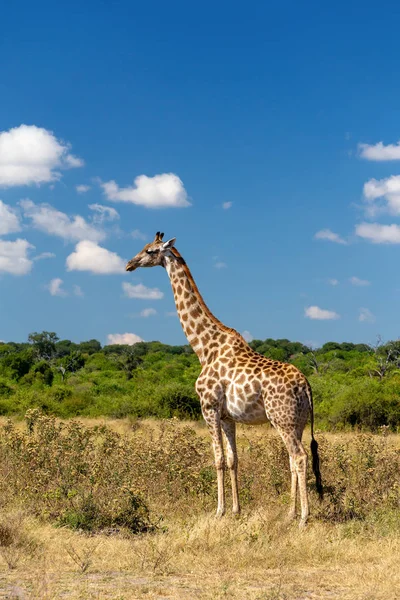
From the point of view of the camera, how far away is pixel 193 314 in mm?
10250

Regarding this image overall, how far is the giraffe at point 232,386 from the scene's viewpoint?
8891 mm

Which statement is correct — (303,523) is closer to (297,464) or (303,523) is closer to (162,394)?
(297,464)

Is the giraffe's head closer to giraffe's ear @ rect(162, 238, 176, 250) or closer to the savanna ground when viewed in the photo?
giraffe's ear @ rect(162, 238, 176, 250)

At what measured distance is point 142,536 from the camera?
8734 millimetres

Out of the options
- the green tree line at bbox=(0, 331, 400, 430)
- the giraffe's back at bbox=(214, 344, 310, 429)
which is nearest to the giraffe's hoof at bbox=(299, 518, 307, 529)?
the giraffe's back at bbox=(214, 344, 310, 429)

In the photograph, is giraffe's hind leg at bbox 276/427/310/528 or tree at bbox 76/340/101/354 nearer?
giraffe's hind leg at bbox 276/427/310/528

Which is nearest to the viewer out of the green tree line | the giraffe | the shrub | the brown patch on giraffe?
the giraffe

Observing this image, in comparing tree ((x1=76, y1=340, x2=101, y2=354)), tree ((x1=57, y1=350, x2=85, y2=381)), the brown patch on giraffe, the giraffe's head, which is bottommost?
the brown patch on giraffe

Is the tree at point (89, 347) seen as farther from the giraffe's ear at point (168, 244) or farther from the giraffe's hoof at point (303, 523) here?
the giraffe's hoof at point (303, 523)

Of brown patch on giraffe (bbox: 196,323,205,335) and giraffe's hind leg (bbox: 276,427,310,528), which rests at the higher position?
brown patch on giraffe (bbox: 196,323,205,335)

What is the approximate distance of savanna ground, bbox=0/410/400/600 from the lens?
22.1 feet

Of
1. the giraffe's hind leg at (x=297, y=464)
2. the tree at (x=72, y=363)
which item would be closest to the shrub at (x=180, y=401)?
the giraffe's hind leg at (x=297, y=464)

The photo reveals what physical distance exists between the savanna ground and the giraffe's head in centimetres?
275

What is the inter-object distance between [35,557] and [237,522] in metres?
2.38
